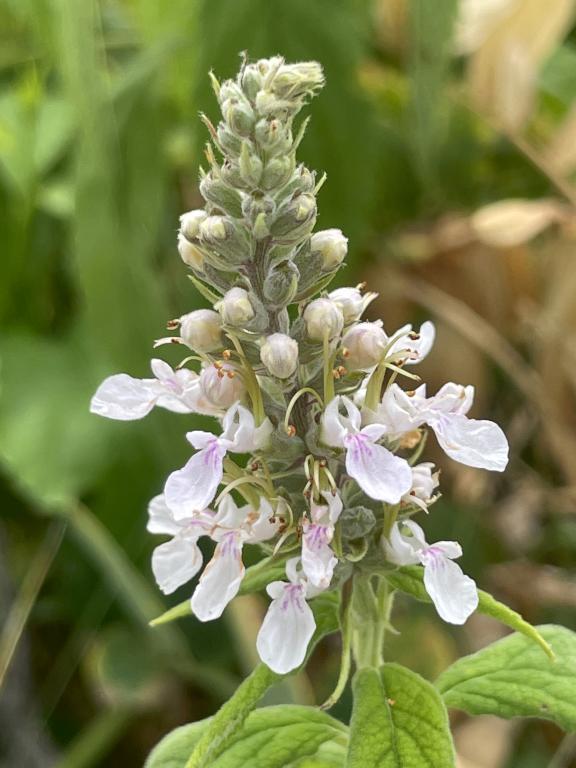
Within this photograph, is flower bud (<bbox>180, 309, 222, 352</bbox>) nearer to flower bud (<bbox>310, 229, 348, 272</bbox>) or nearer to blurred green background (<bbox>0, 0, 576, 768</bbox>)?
flower bud (<bbox>310, 229, 348, 272</bbox>)

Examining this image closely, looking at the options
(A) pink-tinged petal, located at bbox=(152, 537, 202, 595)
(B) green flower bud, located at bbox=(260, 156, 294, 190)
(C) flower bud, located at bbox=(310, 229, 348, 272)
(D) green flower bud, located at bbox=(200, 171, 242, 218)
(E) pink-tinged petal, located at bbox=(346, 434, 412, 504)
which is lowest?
(A) pink-tinged petal, located at bbox=(152, 537, 202, 595)

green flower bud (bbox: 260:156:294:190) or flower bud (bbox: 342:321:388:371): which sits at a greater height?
green flower bud (bbox: 260:156:294:190)

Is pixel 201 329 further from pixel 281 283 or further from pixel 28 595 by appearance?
pixel 28 595

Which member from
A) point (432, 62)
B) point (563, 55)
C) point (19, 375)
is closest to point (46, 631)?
point (19, 375)

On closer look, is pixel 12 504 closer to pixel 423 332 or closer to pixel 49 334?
pixel 49 334

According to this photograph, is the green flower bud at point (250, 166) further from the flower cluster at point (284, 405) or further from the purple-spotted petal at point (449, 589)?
the purple-spotted petal at point (449, 589)

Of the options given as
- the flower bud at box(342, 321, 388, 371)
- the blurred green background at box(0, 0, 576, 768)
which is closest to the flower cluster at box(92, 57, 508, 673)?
the flower bud at box(342, 321, 388, 371)

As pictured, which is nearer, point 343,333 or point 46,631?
point 343,333

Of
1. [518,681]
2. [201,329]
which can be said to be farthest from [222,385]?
[518,681]
